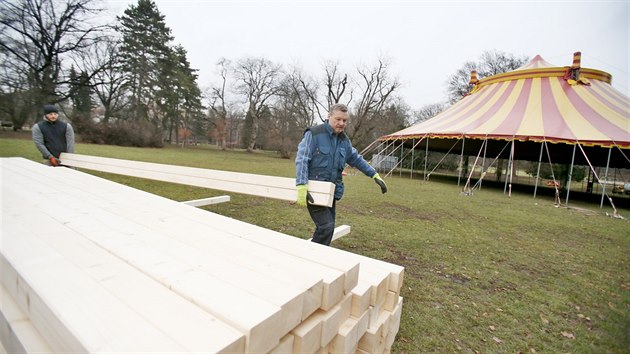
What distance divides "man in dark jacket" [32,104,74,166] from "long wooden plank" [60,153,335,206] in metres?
0.17

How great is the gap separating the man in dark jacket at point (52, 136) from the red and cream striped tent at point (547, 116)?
42.8 feet

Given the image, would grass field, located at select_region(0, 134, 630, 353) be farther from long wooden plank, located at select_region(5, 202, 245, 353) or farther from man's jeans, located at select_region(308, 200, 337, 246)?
long wooden plank, located at select_region(5, 202, 245, 353)

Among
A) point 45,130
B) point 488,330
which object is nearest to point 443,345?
point 488,330

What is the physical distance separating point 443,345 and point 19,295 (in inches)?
102

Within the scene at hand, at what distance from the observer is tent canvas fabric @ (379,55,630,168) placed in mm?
11156

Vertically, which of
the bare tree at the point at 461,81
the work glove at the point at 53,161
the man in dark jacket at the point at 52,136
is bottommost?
the work glove at the point at 53,161

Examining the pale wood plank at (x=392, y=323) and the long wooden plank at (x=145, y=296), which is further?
the pale wood plank at (x=392, y=323)

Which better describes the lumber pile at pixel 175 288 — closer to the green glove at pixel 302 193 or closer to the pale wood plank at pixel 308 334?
the pale wood plank at pixel 308 334

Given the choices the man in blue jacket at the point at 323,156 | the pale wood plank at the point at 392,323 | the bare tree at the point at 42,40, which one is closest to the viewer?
the pale wood plank at the point at 392,323

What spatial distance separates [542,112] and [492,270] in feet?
42.1

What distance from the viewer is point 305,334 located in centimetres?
116

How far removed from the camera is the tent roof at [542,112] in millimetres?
11125

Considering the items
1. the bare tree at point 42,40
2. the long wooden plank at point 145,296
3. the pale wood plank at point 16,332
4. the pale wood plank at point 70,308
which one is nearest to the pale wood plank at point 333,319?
the long wooden plank at point 145,296

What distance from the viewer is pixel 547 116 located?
41.5 ft
